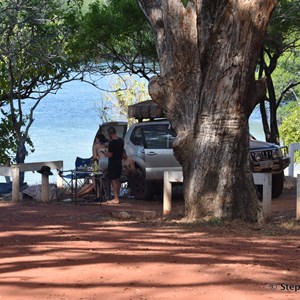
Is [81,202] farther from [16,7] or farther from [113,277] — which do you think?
[113,277]

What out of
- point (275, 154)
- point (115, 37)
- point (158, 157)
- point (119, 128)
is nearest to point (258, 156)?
point (275, 154)

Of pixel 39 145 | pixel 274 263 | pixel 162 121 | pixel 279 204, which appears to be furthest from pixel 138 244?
pixel 39 145

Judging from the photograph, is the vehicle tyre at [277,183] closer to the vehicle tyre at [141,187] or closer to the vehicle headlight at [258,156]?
the vehicle headlight at [258,156]

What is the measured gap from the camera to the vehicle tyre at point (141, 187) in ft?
59.1

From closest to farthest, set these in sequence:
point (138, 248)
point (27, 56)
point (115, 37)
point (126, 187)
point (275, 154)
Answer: point (138, 248) → point (275, 154) → point (126, 187) → point (115, 37) → point (27, 56)

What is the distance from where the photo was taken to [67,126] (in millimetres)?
64750

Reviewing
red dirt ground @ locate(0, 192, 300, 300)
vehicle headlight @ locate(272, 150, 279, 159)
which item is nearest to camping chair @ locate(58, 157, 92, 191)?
vehicle headlight @ locate(272, 150, 279, 159)

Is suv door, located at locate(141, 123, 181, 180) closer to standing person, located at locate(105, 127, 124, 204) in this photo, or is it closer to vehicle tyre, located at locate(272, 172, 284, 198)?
standing person, located at locate(105, 127, 124, 204)

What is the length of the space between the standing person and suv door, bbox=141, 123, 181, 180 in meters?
0.98

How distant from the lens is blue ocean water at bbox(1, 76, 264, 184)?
45.8m

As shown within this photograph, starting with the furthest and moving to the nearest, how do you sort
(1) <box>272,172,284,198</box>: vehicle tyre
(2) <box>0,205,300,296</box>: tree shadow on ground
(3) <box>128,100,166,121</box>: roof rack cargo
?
1. (3) <box>128,100,166,121</box>: roof rack cargo
2. (1) <box>272,172,284,198</box>: vehicle tyre
3. (2) <box>0,205,300,296</box>: tree shadow on ground

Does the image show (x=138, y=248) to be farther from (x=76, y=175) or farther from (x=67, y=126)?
(x=67, y=126)

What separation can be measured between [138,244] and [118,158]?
798 centimetres

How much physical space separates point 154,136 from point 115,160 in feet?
6.12
